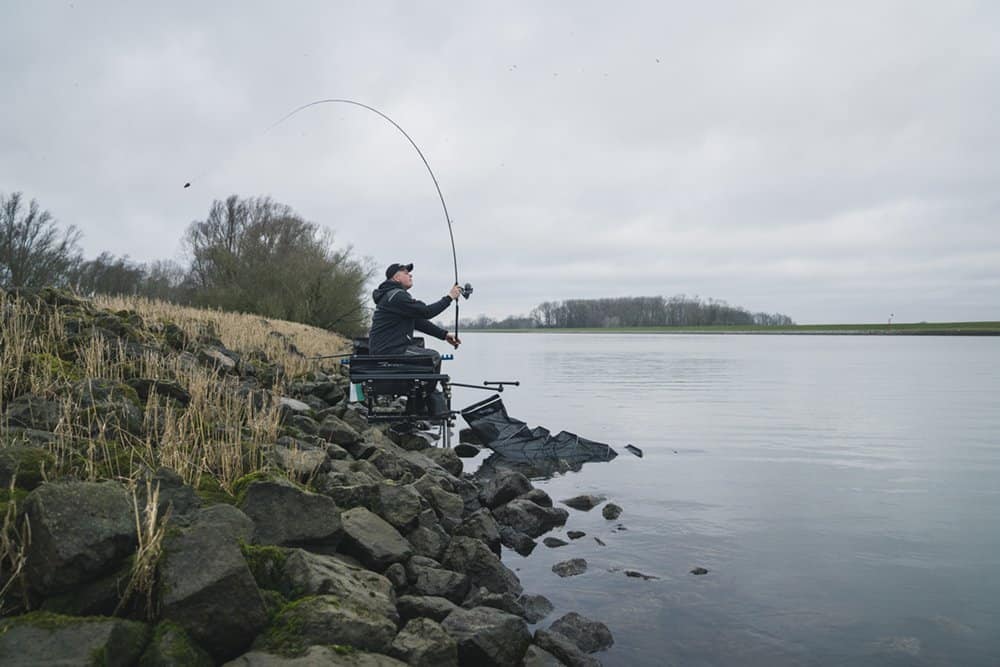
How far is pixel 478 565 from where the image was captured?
5102mm

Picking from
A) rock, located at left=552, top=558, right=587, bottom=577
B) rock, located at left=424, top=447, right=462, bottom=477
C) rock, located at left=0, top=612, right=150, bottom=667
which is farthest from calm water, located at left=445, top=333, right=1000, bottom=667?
rock, located at left=0, top=612, right=150, bottom=667

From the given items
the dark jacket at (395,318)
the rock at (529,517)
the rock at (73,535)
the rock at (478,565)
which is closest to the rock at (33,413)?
the rock at (73,535)

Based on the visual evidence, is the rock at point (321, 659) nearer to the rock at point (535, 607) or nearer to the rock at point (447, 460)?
the rock at point (535, 607)

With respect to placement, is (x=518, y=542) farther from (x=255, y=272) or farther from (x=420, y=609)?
(x=255, y=272)

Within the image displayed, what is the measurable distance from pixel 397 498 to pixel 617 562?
81.0 inches

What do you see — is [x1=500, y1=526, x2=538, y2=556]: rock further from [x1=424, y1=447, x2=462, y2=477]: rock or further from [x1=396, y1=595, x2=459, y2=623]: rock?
[x1=396, y1=595, x2=459, y2=623]: rock

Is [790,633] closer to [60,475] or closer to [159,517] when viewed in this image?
[159,517]

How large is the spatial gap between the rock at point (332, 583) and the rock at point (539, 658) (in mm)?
726

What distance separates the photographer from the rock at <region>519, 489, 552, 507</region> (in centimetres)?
741

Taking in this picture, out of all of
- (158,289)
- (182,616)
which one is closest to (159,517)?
(182,616)

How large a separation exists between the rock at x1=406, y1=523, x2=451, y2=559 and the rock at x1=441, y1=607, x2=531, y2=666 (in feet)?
3.90

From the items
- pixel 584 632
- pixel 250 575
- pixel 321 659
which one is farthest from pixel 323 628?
pixel 584 632

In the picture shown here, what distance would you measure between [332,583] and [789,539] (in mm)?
4854

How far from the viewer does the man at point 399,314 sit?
8.64m
